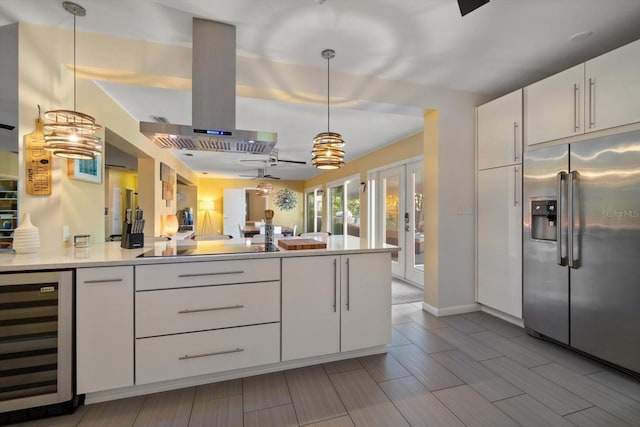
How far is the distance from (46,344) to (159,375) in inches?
25.0

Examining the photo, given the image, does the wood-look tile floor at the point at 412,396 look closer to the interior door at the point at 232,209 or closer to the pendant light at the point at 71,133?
the pendant light at the point at 71,133

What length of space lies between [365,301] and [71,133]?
238 centimetres

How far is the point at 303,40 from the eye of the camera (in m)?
2.27

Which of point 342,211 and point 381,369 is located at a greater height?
point 342,211

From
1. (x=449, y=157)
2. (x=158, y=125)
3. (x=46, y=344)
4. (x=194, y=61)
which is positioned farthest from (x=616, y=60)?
(x=46, y=344)

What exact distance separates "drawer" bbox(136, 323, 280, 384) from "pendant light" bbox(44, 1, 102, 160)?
134 cm

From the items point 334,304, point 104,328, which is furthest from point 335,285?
point 104,328

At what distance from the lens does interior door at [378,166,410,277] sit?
16.2 ft

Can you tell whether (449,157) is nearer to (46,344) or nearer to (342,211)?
(46,344)

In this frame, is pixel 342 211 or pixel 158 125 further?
pixel 342 211

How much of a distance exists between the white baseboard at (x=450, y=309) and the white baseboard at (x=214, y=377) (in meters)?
1.15

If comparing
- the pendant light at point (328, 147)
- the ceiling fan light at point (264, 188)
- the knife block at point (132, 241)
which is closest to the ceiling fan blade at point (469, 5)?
the pendant light at point (328, 147)

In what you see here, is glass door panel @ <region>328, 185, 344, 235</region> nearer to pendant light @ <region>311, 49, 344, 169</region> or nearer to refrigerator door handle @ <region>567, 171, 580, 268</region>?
pendant light @ <region>311, 49, 344, 169</region>

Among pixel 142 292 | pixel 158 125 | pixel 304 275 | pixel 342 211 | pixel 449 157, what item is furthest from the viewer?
pixel 342 211
